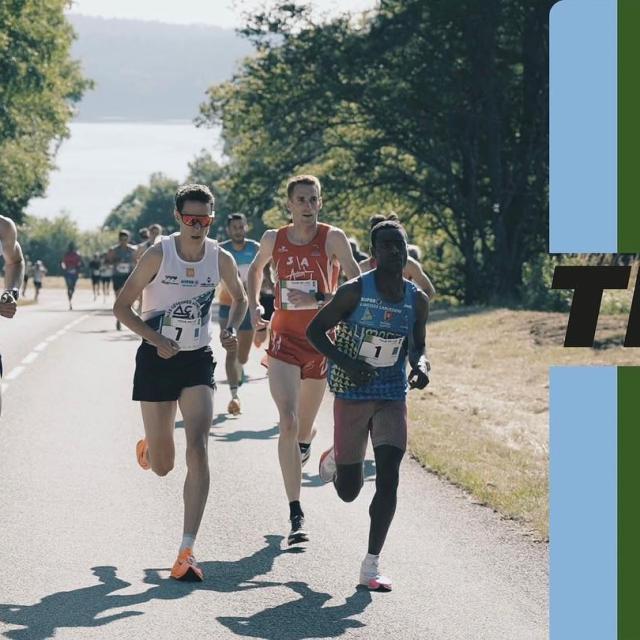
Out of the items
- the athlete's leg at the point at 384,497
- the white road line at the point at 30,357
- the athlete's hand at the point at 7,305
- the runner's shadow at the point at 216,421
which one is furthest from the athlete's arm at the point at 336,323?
the white road line at the point at 30,357

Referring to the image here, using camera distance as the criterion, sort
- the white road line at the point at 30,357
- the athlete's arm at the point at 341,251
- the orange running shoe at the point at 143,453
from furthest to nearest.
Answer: the white road line at the point at 30,357 → the athlete's arm at the point at 341,251 → the orange running shoe at the point at 143,453

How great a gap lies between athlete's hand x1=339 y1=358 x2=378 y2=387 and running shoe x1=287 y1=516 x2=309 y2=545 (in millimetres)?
1212

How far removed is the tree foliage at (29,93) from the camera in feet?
158

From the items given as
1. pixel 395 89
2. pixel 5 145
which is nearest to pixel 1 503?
pixel 395 89

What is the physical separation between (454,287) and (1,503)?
32165 millimetres

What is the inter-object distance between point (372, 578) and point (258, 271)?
270cm

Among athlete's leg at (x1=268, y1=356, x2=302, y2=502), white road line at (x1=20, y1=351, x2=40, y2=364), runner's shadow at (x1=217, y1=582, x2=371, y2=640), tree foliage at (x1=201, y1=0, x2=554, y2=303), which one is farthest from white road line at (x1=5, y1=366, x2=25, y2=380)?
tree foliage at (x1=201, y1=0, x2=554, y2=303)

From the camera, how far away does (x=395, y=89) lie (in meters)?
37.8

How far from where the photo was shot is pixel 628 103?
1195 centimetres

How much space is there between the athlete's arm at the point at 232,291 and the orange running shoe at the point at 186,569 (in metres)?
1.22

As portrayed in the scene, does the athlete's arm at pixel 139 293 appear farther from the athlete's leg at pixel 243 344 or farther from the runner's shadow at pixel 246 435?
the athlete's leg at pixel 243 344

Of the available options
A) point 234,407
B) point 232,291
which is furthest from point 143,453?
point 234,407

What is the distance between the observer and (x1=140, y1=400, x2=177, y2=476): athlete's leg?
761 centimetres

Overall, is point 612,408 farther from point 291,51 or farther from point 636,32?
point 291,51
